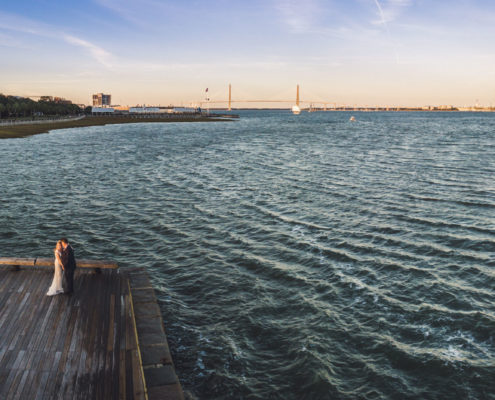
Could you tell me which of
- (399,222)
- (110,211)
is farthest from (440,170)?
(110,211)

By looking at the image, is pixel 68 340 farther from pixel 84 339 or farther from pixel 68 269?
pixel 68 269

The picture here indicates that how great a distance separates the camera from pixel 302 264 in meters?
19.7

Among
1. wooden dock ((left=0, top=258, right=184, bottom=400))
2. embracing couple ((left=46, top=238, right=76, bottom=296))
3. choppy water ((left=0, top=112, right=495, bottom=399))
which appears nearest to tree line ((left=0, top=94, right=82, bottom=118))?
choppy water ((left=0, top=112, right=495, bottom=399))

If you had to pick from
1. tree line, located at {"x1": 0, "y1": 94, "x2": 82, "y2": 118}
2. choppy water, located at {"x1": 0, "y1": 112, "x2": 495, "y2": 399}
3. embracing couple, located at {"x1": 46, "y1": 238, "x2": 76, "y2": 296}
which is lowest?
choppy water, located at {"x1": 0, "y1": 112, "x2": 495, "y2": 399}

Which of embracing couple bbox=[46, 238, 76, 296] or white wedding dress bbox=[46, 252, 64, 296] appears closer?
embracing couple bbox=[46, 238, 76, 296]

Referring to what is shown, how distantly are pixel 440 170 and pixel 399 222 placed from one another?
2162 cm

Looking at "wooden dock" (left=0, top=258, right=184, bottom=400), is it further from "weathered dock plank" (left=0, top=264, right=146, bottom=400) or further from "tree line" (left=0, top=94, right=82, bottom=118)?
"tree line" (left=0, top=94, right=82, bottom=118)

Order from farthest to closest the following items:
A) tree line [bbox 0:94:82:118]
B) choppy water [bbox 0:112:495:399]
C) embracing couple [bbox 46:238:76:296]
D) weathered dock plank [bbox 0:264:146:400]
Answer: tree line [bbox 0:94:82:118] < embracing couple [bbox 46:238:76:296] < choppy water [bbox 0:112:495:399] < weathered dock plank [bbox 0:264:146:400]

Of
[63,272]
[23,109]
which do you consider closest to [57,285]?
[63,272]

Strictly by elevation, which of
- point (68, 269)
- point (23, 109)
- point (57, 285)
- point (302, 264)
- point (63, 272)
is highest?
point (23, 109)

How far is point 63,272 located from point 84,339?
353 centimetres

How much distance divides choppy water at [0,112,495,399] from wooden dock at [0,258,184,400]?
136cm

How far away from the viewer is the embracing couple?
14.0 metres

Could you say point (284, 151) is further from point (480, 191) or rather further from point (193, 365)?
point (193, 365)
